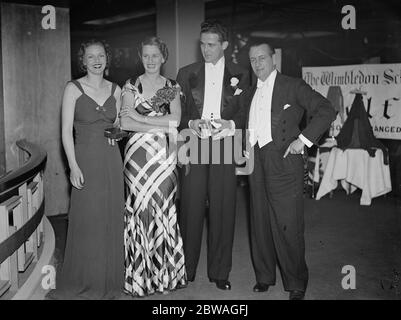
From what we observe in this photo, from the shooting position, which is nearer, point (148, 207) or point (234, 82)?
point (148, 207)

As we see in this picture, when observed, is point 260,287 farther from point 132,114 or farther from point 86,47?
point 86,47

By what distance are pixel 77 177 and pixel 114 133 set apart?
33 centimetres

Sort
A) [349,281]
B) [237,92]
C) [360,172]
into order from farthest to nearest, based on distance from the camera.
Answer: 1. [360,172]
2. [349,281]
3. [237,92]

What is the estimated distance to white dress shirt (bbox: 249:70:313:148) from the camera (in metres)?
3.20

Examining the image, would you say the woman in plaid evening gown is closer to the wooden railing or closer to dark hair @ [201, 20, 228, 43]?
dark hair @ [201, 20, 228, 43]

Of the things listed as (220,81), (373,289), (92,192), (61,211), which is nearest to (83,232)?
(92,192)

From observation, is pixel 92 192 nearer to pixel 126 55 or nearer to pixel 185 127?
pixel 185 127

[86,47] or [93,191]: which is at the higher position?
[86,47]

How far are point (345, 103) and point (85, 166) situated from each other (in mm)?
4876

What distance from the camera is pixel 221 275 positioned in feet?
11.5

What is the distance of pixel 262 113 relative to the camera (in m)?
3.22

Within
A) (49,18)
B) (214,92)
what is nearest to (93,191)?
(214,92)

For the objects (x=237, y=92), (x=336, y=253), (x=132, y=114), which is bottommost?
(x=336, y=253)
